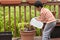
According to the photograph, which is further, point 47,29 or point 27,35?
point 27,35

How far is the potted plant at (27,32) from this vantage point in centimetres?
632

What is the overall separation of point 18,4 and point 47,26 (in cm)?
150

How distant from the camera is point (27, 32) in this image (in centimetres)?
632

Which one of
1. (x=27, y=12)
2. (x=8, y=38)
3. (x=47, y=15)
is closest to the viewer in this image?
(x=47, y=15)

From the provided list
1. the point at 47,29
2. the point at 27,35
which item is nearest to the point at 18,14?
the point at 27,35

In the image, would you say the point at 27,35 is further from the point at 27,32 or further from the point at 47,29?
the point at 47,29

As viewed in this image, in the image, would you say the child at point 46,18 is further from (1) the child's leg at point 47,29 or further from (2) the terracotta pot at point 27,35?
(2) the terracotta pot at point 27,35

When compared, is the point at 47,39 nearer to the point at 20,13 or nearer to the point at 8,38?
the point at 8,38

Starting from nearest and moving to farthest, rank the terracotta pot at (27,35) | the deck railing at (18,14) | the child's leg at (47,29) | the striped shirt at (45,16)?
the striped shirt at (45,16) → the child's leg at (47,29) → the terracotta pot at (27,35) → the deck railing at (18,14)

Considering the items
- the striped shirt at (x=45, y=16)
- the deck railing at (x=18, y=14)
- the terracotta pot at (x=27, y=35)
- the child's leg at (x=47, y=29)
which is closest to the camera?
the striped shirt at (x=45, y=16)

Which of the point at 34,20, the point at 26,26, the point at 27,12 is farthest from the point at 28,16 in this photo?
the point at 34,20

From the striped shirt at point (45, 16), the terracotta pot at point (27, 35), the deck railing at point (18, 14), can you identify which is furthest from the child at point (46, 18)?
the deck railing at point (18, 14)

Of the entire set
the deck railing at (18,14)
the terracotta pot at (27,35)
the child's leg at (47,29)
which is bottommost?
the terracotta pot at (27,35)

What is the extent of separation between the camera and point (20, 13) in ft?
23.0
